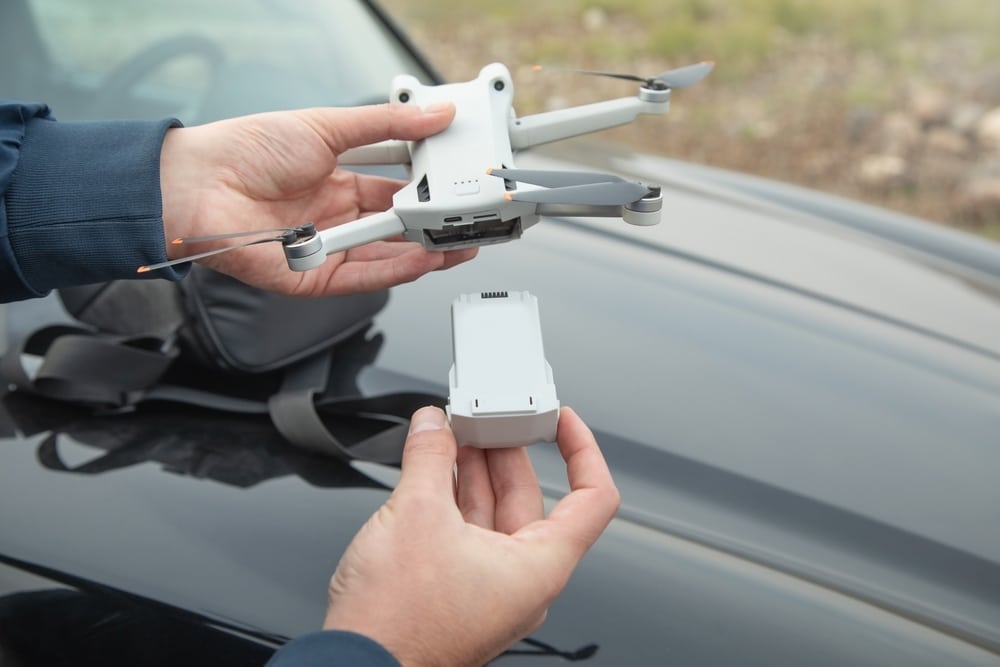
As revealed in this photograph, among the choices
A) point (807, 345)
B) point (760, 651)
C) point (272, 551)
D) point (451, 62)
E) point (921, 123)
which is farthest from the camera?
point (451, 62)

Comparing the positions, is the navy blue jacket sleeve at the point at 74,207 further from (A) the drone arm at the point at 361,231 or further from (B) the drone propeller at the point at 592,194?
(B) the drone propeller at the point at 592,194

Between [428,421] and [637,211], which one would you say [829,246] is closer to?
[637,211]

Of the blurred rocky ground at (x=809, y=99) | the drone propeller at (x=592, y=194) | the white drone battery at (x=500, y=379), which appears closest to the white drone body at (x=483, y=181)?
the drone propeller at (x=592, y=194)

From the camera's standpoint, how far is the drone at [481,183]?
1.09 m

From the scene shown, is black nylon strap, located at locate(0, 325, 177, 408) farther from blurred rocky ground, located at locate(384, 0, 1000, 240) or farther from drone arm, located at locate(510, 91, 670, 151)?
blurred rocky ground, located at locate(384, 0, 1000, 240)

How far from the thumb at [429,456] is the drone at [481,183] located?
0.23 metres

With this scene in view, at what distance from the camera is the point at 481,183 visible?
1163mm

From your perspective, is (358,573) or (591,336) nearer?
(358,573)

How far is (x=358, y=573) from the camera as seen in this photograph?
941mm

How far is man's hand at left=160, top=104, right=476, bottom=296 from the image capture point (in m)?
1.28

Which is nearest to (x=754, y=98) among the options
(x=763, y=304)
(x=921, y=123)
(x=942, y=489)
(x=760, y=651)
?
(x=921, y=123)

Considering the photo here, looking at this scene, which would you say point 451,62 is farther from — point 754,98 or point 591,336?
point 591,336

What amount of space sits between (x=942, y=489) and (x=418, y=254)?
2.59ft

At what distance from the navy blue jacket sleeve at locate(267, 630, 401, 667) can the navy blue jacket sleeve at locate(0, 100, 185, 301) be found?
0.54 metres
